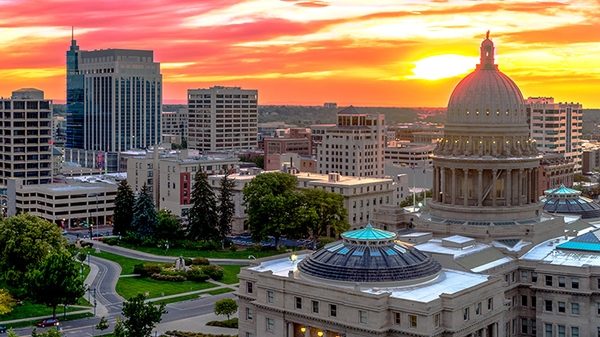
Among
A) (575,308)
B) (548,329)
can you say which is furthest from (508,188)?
(548,329)

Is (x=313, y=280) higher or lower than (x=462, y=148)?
lower

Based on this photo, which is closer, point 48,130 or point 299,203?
point 299,203

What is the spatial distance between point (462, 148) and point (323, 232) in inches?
1839

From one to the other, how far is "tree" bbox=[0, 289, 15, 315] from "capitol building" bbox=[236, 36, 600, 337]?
3130cm

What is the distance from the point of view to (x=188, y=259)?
134 metres

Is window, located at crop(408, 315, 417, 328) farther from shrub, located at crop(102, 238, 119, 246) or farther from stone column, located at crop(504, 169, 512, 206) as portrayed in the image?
shrub, located at crop(102, 238, 119, 246)

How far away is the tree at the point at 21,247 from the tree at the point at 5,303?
581cm

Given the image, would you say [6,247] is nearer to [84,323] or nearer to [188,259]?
[84,323]

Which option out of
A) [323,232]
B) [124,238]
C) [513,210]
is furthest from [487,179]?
[124,238]

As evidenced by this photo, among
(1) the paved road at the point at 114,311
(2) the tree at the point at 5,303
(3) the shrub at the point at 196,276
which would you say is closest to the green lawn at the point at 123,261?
(1) the paved road at the point at 114,311

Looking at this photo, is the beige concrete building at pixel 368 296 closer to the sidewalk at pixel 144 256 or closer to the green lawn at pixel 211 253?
the sidewalk at pixel 144 256

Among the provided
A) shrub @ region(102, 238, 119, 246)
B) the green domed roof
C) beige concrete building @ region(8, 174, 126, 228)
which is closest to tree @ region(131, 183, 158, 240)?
shrub @ region(102, 238, 119, 246)

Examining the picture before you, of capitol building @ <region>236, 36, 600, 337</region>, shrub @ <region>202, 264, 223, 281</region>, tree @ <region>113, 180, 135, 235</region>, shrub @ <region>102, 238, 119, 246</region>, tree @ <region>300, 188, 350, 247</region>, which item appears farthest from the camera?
tree @ <region>113, 180, 135, 235</region>

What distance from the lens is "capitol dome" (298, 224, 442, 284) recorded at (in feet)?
264
